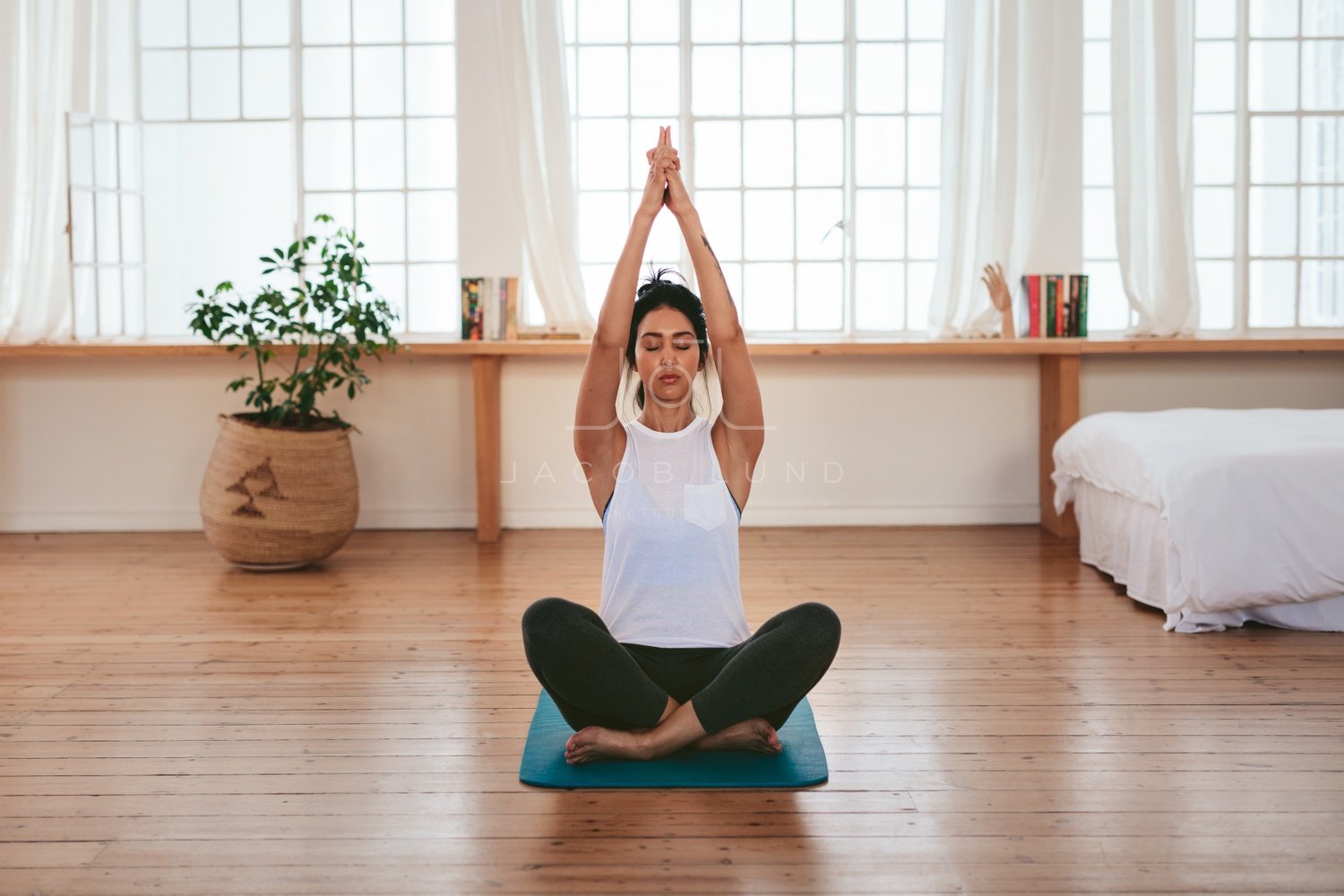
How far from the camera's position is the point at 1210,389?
497 centimetres

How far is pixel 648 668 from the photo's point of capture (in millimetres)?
2264

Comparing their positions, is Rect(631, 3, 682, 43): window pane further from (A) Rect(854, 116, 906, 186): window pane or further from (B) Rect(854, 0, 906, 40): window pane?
(A) Rect(854, 116, 906, 186): window pane

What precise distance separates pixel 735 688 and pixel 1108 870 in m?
0.67

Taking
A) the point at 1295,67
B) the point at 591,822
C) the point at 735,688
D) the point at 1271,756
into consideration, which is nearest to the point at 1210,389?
the point at 1295,67

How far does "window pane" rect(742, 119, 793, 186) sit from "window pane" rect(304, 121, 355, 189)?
5.40 ft

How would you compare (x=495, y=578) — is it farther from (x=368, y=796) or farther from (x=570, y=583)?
(x=368, y=796)

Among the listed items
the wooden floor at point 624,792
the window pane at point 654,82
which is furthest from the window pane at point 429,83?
the wooden floor at point 624,792

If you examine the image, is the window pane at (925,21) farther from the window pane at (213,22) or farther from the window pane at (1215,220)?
the window pane at (213,22)

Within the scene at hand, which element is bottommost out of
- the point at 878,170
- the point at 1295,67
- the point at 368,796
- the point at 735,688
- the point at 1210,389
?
the point at 368,796

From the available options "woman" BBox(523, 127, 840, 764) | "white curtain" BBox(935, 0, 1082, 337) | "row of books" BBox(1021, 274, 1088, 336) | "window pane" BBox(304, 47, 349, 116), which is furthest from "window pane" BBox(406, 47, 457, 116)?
"woman" BBox(523, 127, 840, 764)

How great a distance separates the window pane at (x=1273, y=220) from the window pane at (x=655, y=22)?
251 cm

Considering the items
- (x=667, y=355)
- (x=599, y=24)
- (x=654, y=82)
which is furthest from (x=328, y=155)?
(x=667, y=355)

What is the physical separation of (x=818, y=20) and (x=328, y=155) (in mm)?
2112

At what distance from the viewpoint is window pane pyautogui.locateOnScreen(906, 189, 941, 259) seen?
5.09 meters
